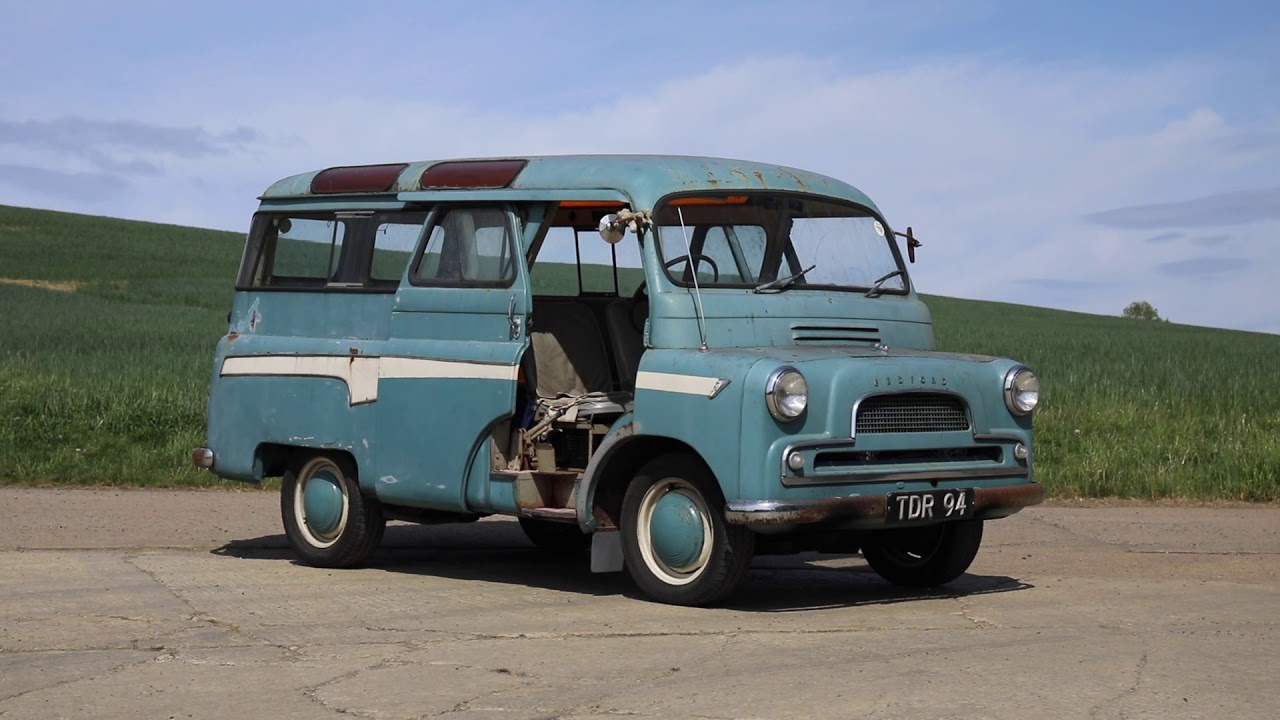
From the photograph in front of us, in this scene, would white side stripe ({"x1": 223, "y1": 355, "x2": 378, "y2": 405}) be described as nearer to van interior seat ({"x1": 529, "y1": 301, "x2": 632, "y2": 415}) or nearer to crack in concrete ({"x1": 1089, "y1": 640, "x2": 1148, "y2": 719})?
van interior seat ({"x1": 529, "y1": 301, "x2": 632, "y2": 415})

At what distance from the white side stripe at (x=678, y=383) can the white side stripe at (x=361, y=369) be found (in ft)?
2.86

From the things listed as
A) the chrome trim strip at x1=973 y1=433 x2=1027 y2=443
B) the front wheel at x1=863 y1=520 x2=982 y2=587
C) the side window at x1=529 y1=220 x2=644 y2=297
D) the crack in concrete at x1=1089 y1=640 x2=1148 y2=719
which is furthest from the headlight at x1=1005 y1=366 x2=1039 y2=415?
the side window at x1=529 y1=220 x2=644 y2=297

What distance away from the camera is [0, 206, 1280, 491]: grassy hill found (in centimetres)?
Answer: 1457

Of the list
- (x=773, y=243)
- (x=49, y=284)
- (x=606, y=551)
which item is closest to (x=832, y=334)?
(x=773, y=243)

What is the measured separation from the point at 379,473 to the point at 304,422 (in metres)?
0.79

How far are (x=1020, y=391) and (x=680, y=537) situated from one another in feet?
6.26

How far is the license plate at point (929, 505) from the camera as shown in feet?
26.1

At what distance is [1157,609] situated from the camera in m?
8.28

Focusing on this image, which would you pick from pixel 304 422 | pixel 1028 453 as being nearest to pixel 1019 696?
pixel 1028 453

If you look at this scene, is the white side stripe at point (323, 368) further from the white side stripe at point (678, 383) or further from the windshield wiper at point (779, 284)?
the windshield wiper at point (779, 284)

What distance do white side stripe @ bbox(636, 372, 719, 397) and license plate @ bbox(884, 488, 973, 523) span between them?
986mm

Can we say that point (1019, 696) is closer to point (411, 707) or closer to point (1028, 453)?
point (411, 707)

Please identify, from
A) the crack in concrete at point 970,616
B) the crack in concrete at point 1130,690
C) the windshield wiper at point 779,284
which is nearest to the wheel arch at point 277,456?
the windshield wiper at point 779,284

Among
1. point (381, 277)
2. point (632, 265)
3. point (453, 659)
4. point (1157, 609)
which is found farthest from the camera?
point (381, 277)
